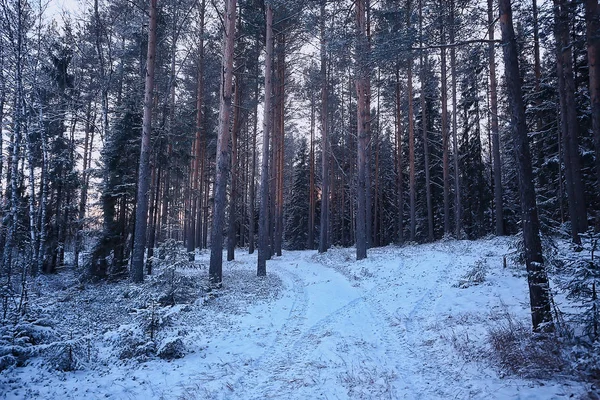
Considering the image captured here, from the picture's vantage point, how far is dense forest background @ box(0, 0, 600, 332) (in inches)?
348

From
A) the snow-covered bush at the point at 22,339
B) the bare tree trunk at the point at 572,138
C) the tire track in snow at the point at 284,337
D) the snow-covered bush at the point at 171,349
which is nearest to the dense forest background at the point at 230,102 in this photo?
the bare tree trunk at the point at 572,138

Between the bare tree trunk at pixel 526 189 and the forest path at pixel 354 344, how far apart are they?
2.05 metres

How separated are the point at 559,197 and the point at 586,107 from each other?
542 centimetres

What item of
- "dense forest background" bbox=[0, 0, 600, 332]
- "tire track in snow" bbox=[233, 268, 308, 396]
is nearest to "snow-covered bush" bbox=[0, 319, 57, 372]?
"dense forest background" bbox=[0, 0, 600, 332]

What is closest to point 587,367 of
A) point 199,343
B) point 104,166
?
point 199,343

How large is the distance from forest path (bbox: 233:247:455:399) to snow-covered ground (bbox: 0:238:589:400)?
2 centimetres

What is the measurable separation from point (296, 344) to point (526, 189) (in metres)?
5.12

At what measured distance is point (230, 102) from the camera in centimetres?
1233

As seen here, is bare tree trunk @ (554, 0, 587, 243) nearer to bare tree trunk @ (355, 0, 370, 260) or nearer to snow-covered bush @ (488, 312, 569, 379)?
bare tree trunk @ (355, 0, 370, 260)

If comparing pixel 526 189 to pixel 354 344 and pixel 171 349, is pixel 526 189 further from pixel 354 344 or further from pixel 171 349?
pixel 171 349

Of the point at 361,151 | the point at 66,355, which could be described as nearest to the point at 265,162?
the point at 361,151

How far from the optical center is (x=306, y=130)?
97.8 ft

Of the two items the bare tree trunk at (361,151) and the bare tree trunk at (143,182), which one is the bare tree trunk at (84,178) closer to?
the bare tree trunk at (143,182)

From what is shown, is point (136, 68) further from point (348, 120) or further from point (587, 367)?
point (587, 367)
